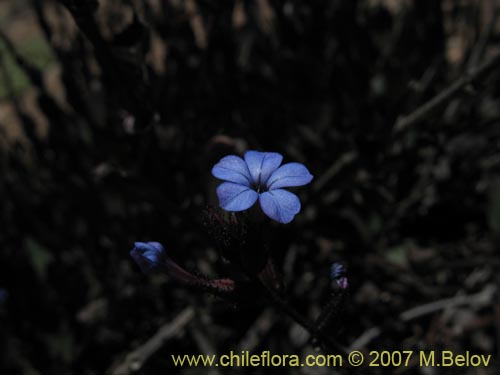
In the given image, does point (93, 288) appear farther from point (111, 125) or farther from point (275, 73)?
point (275, 73)

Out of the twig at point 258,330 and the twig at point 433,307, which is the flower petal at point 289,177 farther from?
the twig at point 258,330

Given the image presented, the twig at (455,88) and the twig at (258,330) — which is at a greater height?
the twig at (455,88)

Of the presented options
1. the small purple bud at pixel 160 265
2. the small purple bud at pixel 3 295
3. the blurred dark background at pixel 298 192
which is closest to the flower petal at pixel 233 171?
the small purple bud at pixel 160 265

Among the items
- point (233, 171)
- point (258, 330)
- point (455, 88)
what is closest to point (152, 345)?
point (258, 330)

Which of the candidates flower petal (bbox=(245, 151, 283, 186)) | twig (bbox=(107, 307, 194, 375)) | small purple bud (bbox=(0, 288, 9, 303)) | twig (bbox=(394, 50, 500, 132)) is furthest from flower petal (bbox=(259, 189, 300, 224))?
small purple bud (bbox=(0, 288, 9, 303))

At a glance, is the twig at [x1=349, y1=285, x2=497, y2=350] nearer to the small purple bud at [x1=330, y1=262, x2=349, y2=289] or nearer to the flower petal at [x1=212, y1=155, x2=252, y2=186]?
→ the small purple bud at [x1=330, y1=262, x2=349, y2=289]

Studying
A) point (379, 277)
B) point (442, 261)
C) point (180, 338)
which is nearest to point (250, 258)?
point (180, 338)
